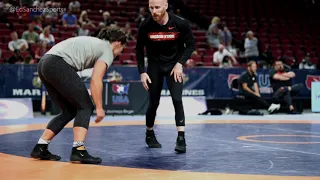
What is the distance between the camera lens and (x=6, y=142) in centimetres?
645

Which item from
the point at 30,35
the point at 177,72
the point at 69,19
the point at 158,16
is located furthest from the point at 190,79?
the point at 158,16

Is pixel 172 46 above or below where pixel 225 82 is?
above

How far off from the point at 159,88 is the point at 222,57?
949 centimetres

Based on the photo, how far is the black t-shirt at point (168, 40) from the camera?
598 cm

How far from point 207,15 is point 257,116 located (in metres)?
9.22

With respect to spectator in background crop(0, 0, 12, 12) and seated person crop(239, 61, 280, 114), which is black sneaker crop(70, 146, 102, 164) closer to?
seated person crop(239, 61, 280, 114)

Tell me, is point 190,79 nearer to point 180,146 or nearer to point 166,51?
point 166,51

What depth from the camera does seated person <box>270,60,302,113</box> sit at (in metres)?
13.2

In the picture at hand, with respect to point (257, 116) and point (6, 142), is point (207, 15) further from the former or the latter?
point (6, 142)

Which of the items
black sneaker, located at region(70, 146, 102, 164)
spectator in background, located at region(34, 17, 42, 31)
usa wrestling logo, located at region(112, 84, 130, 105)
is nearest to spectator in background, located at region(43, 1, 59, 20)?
spectator in background, located at region(34, 17, 42, 31)

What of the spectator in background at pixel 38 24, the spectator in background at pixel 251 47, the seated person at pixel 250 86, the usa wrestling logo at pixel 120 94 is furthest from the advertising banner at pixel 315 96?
the spectator in background at pixel 38 24

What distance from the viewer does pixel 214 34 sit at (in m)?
17.6

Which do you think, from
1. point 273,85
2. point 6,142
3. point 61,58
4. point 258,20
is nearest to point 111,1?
point 258,20

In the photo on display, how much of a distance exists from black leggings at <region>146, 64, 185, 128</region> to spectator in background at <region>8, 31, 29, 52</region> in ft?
25.8
